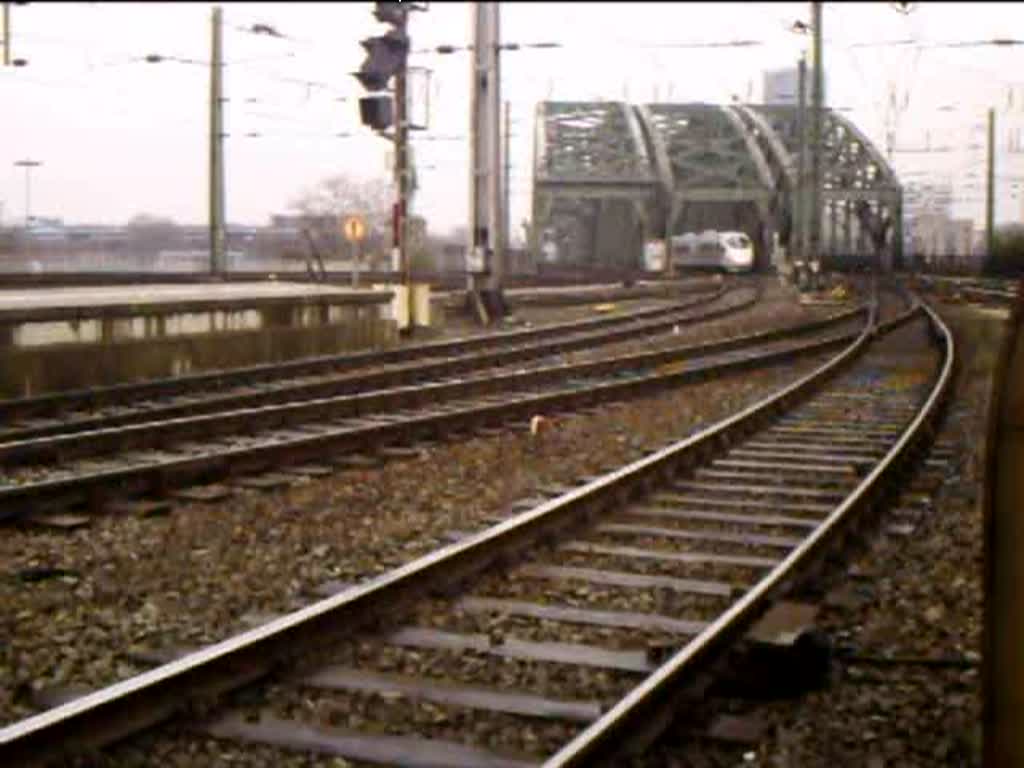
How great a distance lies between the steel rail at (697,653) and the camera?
4.16m

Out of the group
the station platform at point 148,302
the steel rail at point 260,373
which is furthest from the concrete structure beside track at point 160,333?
the steel rail at point 260,373

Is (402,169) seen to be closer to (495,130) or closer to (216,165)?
(495,130)

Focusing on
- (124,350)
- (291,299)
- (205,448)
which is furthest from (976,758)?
(291,299)

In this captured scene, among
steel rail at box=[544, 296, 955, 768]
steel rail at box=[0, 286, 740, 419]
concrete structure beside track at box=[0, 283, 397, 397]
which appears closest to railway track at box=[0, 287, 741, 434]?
steel rail at box=[0, 286, 740, 419]

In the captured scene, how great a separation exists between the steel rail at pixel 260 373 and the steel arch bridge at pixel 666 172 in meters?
51.1

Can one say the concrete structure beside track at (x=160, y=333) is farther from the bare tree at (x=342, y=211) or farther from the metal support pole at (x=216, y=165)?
the bare tree at (x=342, y=211)

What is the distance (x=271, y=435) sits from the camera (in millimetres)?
10766

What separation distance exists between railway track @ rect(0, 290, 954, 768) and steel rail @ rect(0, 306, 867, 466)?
3.30 m

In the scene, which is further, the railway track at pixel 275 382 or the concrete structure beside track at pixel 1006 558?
the railway track at pixel 275 382

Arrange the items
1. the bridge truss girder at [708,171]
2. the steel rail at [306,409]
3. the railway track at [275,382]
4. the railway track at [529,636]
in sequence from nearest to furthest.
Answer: the railway track at [529,636]
the steel rail at [306,409]
the railway track at [275,382]
the bridge truss girder at [708,171]

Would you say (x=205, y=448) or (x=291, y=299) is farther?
(x=291, y=299)

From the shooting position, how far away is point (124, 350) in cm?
1422

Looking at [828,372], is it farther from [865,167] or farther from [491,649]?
[865,167]

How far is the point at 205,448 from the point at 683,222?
77.5 m
